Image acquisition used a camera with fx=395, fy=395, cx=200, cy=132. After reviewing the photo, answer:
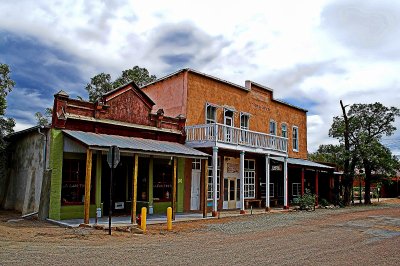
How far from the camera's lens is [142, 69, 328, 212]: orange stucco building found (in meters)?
19.3

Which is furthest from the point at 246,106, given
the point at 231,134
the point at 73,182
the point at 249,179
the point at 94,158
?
the point at 73,182

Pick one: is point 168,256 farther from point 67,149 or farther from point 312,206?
point 312,206

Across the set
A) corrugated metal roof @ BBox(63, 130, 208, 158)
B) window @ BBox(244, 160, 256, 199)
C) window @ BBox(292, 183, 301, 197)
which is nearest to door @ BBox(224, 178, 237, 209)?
window @ BBox(244, 160, 256, 199)

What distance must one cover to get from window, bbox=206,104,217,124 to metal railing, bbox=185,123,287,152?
217 centimetres

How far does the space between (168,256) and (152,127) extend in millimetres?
10246

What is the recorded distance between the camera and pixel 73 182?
1534cm

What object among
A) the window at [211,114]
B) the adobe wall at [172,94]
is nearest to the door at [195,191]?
the window at [211,114]

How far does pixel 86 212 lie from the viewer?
13.1 m

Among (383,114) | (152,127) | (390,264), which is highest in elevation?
(383,114)

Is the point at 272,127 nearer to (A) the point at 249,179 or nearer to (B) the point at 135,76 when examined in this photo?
(A) the point at 249,179

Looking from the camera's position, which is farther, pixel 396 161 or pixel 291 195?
pixel 396 161

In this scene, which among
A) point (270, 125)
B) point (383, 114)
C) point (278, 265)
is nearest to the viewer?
point (278, 265)

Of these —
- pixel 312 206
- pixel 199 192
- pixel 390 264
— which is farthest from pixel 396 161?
pixel 390 264

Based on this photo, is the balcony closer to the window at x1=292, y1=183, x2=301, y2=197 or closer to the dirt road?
the dirt road
